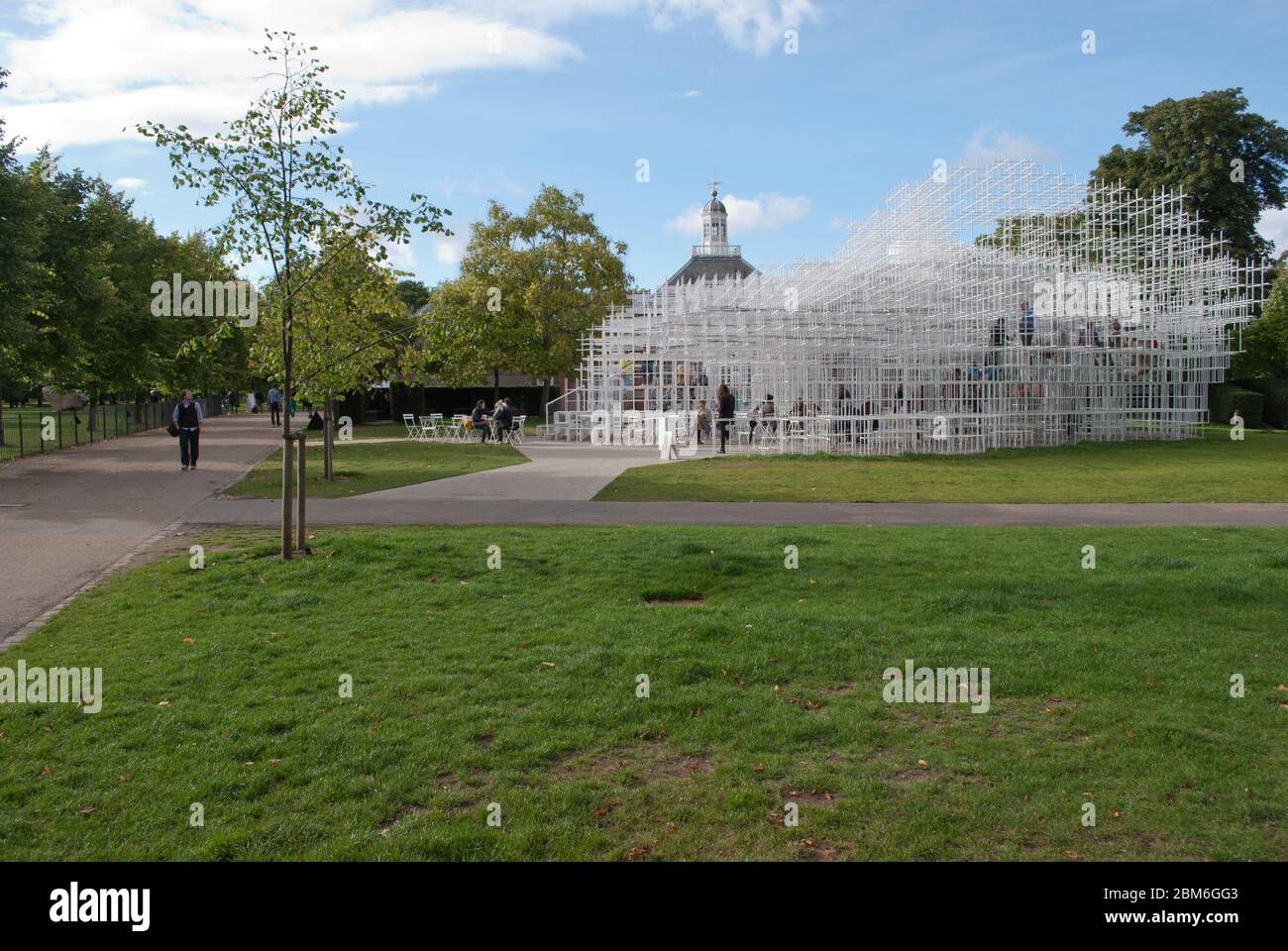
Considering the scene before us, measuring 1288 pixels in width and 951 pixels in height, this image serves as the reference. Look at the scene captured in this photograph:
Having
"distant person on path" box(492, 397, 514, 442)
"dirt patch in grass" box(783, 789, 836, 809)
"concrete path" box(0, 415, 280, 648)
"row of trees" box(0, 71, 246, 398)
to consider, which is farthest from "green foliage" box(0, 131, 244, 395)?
"dirt patch in grass" box(783, 789, 836, 809)

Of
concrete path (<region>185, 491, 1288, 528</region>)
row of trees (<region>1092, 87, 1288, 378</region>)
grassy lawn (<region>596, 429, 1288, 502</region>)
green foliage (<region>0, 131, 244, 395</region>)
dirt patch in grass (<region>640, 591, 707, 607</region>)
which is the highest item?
row of trees (<region>1092, 87, 1288, 378</region>)

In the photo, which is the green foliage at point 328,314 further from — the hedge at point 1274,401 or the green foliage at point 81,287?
the hedge at point 1274,401

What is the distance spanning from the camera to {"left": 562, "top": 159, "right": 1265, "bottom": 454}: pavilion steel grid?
2603cm

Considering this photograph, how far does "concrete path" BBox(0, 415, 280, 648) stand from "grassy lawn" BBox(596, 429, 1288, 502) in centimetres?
682

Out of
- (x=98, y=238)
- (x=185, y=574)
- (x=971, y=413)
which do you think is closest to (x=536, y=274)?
(x=98, y=238)

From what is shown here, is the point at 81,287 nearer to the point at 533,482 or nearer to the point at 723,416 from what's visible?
the point at 533,482

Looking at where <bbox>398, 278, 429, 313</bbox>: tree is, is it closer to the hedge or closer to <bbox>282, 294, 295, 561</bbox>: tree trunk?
the hedge

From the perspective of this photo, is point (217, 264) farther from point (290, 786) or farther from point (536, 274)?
→ point (536, 274)

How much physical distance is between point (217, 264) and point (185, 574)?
5.24 metres

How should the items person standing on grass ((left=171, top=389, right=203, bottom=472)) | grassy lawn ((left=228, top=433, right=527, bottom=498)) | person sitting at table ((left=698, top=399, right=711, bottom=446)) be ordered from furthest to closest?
person sitting at table ((left=698, top=399, right=711, bottom=446)) → person standing on grass ((left=171, top=389, right=203, bottom=472)) → grassy lawn ((left=228, top=433, right=527, bottom=498))

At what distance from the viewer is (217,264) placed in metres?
12.9

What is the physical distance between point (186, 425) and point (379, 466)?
4055 millimetres

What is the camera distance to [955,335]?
2647cm

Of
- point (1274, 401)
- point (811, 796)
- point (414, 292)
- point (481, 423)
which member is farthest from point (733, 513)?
point (414, 292)
